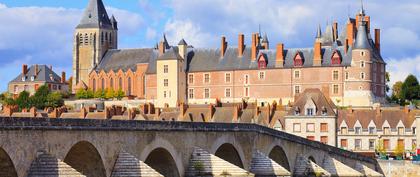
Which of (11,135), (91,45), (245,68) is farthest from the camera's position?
(91,45)

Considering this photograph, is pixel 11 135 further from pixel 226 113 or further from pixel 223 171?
pixel 226 113

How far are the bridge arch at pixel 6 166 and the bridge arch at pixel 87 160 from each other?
3.64 meters

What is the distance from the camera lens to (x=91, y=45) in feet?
385

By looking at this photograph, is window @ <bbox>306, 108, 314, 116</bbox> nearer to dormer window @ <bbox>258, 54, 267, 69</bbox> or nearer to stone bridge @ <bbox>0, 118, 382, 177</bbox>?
stone bridge @ <bbox>0, 118, 382, 177</bbox>

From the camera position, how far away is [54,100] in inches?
4077

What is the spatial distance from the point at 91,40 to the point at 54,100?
16.1 m

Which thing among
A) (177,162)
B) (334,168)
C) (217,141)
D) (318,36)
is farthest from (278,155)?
(318,36)

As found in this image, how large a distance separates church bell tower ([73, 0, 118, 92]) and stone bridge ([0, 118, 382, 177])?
70847 millimetres

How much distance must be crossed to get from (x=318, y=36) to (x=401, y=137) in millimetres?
39118

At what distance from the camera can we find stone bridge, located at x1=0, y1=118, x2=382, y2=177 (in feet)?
78.2

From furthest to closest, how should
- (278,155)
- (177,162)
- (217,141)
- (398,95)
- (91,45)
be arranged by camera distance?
1. (91,45)
2. (398,95)
3. (278,155)
4. (217,141)
5. (177,162)

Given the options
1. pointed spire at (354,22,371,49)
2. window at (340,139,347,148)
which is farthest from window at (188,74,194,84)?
window at (340,139,347,148)

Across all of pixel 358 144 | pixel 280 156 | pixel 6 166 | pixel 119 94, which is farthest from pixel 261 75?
pixel 6 166

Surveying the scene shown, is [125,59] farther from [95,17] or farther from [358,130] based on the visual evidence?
[358,130]
